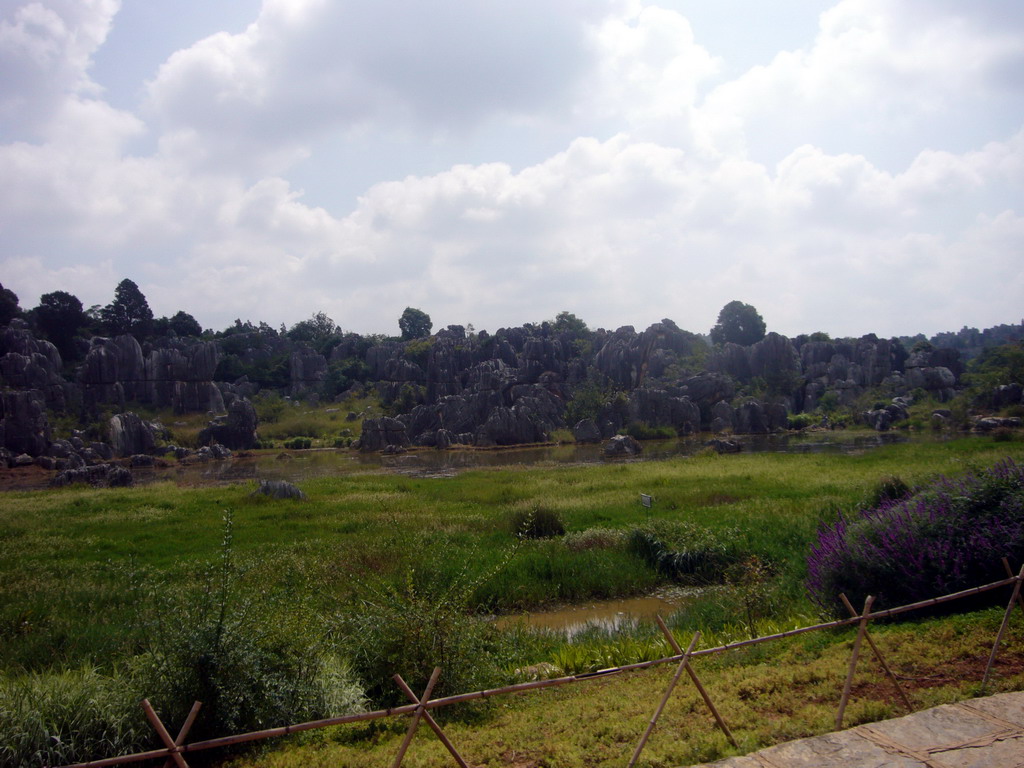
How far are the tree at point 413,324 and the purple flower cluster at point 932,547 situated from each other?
116971 mm

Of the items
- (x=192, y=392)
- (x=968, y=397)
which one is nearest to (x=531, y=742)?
(x=968, y=397)

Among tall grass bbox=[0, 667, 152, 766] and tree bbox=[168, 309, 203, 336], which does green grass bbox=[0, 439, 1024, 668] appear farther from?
tree bbox=[168, 309, 203, 336]

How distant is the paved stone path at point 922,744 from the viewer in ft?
15.5

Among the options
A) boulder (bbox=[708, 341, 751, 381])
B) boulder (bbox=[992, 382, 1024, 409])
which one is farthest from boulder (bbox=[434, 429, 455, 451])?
boulder (bbox=[992, 382, 1024, 409])

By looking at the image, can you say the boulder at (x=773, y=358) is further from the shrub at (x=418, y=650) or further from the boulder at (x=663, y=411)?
the shrub at (x=418, y=650)

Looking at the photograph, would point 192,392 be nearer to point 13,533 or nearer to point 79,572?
point 13,533

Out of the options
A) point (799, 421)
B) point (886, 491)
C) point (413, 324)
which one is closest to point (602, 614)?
point (886, 491)

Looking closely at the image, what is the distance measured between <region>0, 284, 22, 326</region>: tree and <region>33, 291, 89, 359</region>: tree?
5.52m

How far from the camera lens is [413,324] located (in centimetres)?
12456

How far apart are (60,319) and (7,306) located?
8.40 metres

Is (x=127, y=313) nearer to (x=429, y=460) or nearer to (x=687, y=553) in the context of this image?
(x=429, y=460)

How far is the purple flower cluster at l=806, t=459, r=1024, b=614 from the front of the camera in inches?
310

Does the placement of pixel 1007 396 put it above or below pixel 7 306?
below

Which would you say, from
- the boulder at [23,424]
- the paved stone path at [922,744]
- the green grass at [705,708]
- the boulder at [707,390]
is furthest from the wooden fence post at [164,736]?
the boulder at [707,390]
